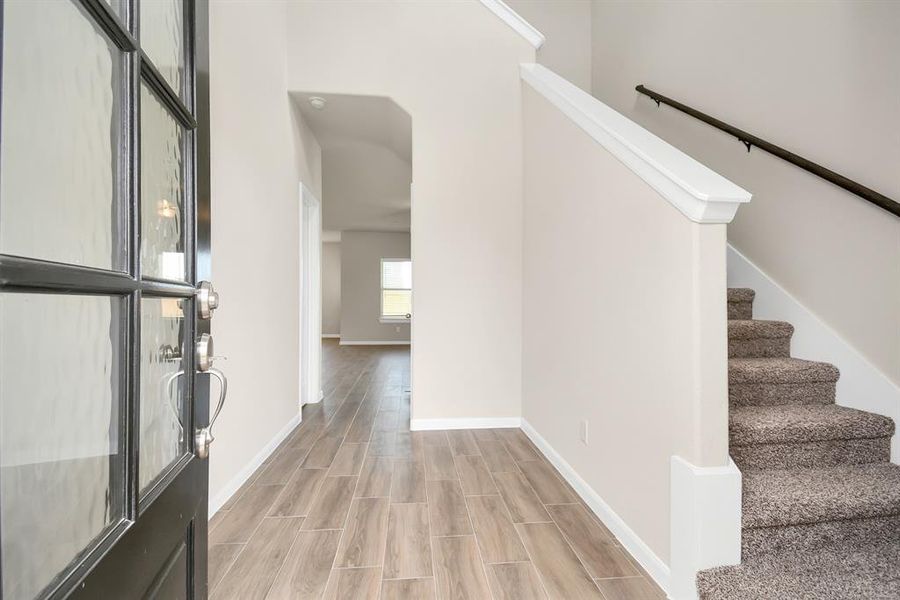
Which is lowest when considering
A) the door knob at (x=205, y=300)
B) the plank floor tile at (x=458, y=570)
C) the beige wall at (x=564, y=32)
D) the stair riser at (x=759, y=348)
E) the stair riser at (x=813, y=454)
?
the plank floor tile at (x=458, y=570)

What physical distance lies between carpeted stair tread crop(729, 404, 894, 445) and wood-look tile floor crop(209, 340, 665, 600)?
685 mm

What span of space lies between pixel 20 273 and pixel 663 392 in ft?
5.39

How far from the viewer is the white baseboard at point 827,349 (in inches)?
65.5

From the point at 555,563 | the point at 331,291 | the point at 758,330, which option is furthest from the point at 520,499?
the point at 331,291

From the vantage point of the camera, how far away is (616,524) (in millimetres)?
1717

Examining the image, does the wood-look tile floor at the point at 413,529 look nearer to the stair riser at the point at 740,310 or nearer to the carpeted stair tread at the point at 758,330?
the carpeted stair tread at the point at 758,330

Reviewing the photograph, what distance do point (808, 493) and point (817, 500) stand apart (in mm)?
29

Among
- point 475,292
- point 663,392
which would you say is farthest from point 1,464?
point 475,292

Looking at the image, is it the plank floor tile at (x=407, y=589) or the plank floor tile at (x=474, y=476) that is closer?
the plank floor tile at (x=407, y=589)

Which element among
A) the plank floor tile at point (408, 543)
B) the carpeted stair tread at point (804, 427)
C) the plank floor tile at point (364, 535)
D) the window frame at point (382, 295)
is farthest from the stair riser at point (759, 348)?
the window frame at point (382, 295)

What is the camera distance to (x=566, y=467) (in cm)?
226

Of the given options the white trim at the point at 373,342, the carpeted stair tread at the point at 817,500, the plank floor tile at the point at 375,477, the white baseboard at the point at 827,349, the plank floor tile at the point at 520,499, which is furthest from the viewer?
the white trim at the point at 373,342

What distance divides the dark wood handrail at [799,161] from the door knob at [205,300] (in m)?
2.36

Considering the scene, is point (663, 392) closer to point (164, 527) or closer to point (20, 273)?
point (164, 527)
